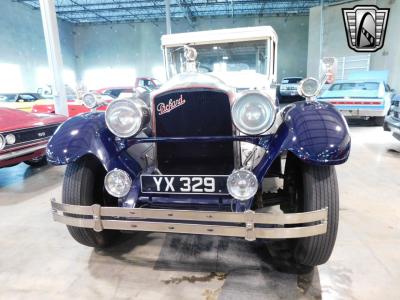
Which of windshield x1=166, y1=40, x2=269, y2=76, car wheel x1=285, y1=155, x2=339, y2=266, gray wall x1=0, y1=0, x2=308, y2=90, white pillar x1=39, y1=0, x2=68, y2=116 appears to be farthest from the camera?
gray wall x1=0, y1=0, x2=308, y2=90

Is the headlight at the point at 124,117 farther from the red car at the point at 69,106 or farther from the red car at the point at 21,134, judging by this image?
the red car at the point at 69,106

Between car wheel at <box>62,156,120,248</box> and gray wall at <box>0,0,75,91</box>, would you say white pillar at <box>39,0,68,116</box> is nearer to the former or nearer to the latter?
car wheel at <box>62,156,120,248</box>

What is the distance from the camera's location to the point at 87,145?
186cm

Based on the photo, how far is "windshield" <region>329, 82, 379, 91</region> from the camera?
24.1 feet

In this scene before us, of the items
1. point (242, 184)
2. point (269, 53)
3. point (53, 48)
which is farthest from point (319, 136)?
point (53, 48)

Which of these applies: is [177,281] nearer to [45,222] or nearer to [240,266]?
[240,266]

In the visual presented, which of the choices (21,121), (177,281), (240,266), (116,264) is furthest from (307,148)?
(21,121)

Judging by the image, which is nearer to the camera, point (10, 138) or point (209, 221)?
point (209, 221)

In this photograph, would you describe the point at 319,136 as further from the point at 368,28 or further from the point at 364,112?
the point at 368,28

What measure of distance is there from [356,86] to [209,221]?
754 centimetres

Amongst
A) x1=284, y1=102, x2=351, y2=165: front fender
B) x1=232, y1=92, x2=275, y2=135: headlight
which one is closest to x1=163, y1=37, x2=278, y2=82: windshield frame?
x1=284, y1=102, x2=351, y2=165: front fender

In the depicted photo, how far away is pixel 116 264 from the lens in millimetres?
2043

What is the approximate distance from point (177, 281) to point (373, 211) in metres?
2.00

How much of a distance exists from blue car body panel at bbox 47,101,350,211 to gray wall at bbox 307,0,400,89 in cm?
1149
